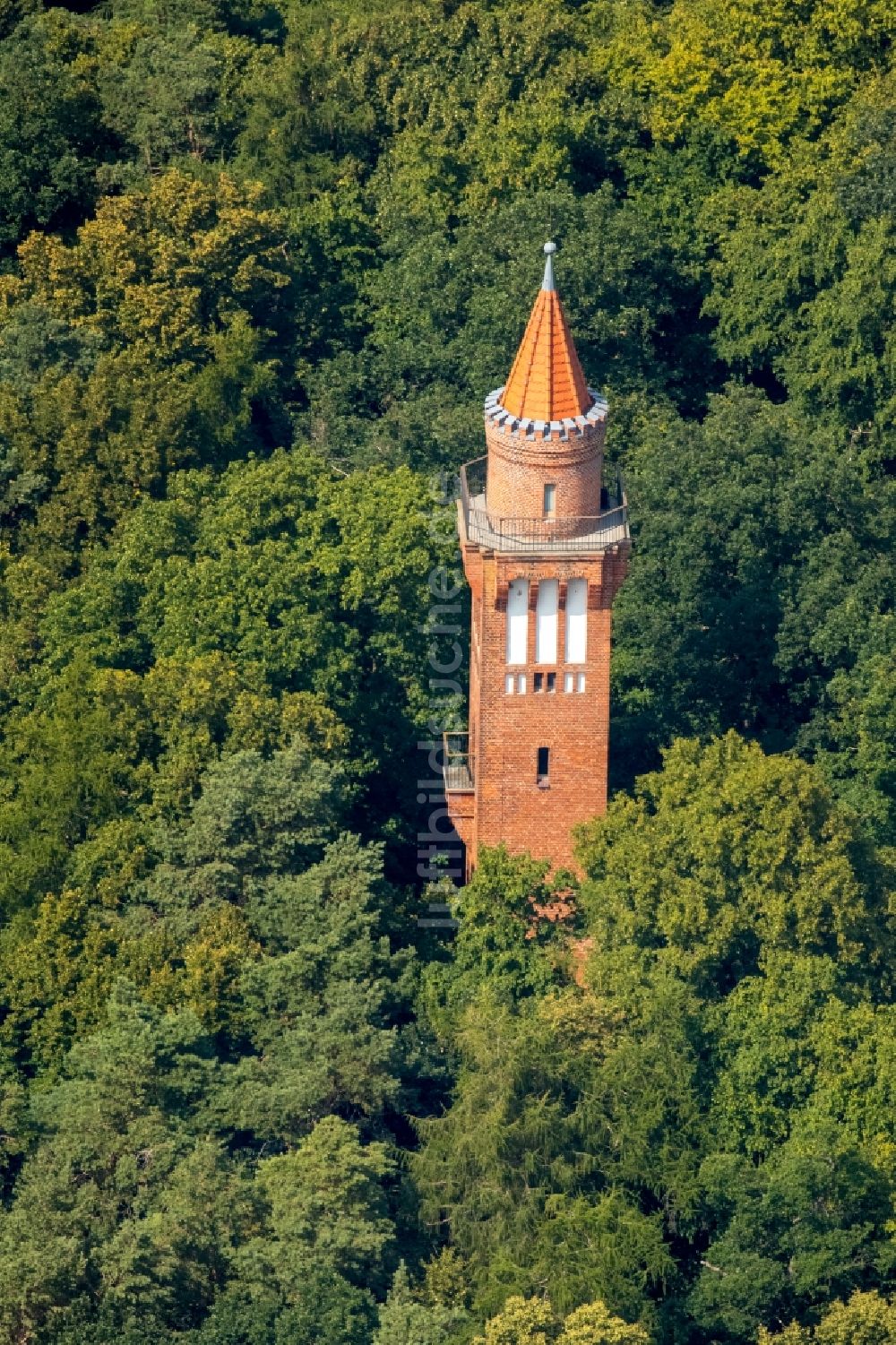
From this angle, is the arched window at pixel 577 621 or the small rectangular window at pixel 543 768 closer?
the arched window at pixel 577 621

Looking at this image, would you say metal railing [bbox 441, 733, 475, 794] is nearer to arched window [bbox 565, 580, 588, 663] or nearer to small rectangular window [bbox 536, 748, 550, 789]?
small rectangular window [bbox 536, 748, 550, 789]

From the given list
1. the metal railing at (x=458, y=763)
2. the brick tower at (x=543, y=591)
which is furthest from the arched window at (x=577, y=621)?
the metal railing at (x=458, y=763)

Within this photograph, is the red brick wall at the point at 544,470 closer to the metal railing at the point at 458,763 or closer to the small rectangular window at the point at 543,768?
the small rectangular window at the point at 543,768

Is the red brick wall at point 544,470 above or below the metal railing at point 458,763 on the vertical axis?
above

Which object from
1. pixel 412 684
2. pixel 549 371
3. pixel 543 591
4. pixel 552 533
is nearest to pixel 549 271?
pixel 549 371

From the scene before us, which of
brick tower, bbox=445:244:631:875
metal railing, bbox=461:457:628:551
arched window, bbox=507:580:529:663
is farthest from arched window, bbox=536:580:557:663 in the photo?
metal railing, bbox=461:457:628:551

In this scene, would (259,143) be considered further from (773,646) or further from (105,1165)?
(105,1165)
